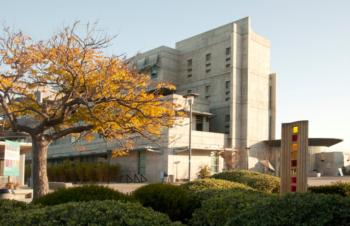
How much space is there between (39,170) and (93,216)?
9.24 m

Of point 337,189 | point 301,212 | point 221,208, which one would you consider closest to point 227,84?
point 337,189

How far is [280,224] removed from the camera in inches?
215

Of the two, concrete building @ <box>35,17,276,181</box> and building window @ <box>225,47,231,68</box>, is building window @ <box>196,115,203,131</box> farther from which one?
building window @ <box>225,47,231,68</box>

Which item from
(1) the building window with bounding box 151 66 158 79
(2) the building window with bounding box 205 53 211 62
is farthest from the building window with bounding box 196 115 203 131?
(1) the building window with bounding box 151 66 158 79

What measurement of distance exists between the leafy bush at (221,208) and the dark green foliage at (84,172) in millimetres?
36485

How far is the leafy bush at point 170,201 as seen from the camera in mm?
9922

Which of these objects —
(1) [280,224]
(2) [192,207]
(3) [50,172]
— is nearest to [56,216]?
(1) [280,224]

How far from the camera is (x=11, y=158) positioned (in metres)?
17.4

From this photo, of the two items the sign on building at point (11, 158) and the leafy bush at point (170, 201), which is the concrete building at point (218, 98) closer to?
the sign on building at point (11, 158)

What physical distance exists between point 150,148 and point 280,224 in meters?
38.6

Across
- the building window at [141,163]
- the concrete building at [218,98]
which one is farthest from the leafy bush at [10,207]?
the building window at [141,163]

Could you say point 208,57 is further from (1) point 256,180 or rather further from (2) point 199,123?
(1) point 256,180

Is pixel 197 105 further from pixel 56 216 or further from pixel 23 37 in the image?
pixel 56 216

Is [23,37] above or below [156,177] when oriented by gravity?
above
